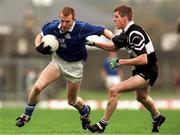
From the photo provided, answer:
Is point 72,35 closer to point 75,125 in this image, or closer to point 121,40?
point 121,40

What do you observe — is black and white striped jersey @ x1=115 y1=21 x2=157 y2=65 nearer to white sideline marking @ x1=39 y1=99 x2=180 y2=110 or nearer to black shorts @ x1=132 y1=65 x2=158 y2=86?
black shorts @ x1=132 y1=65 x2=158 y2=86

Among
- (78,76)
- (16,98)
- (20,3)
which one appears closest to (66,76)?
(78,76)

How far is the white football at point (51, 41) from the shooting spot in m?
15.2

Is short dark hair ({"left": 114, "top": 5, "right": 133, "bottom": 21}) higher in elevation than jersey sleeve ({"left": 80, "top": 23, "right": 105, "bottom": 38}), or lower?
higher

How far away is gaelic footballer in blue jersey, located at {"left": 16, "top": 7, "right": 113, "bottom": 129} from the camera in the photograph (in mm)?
15263

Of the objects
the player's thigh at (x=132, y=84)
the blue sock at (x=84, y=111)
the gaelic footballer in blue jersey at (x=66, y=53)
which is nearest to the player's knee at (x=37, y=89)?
the gaelic footballer in blue jersey at (x=66, y=53)

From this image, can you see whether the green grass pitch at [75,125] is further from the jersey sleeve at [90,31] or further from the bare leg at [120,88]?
the jersey sleeve at [90,31]

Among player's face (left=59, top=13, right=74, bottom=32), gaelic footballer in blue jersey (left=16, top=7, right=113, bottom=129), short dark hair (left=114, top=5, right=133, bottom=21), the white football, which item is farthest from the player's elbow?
the white football

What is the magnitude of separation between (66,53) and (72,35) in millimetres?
375

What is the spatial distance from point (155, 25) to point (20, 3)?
1390 centimetres

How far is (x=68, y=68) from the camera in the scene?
619 inches

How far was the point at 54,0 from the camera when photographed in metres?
79.6

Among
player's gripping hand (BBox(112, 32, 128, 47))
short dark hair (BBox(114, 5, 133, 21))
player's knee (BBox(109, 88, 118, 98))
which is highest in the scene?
short dark hair (BBox(114, 5, 133, 21))

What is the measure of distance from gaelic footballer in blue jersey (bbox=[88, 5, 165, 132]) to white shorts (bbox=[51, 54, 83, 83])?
105 centimetres
